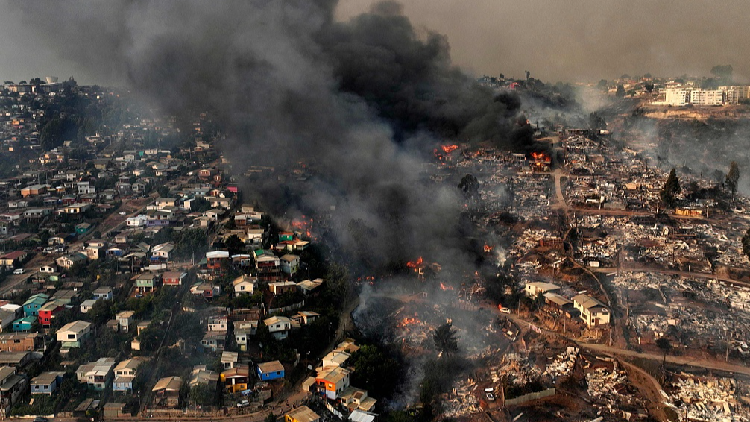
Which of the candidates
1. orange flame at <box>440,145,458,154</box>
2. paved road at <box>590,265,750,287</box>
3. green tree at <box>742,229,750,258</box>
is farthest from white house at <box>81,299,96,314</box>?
orange flame at <box>440,145,458,154</box>

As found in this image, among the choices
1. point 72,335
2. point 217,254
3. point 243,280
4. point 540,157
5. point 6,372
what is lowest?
point 6,372

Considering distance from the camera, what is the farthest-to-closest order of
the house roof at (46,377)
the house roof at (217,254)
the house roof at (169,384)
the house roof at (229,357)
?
the house roof at (217,254) < the house roof at (229,357) < the house roof at (46,377) < the house roof at (169,384)

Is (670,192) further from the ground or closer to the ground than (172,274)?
further from the ground

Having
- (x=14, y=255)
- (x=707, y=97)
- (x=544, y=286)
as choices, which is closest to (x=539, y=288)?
(x=544, y=286)

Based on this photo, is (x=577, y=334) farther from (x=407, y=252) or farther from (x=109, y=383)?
(x=109, y=383)

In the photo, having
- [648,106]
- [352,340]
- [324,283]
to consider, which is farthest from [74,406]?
[648,106]

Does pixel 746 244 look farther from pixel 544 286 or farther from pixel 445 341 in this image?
pixel 445 341

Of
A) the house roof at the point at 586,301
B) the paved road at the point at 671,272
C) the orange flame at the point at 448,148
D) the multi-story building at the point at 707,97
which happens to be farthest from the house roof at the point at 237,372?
the multi-story building at the point at 707,97

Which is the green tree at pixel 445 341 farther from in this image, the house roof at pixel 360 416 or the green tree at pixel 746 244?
the green tree at pixel 746 244
